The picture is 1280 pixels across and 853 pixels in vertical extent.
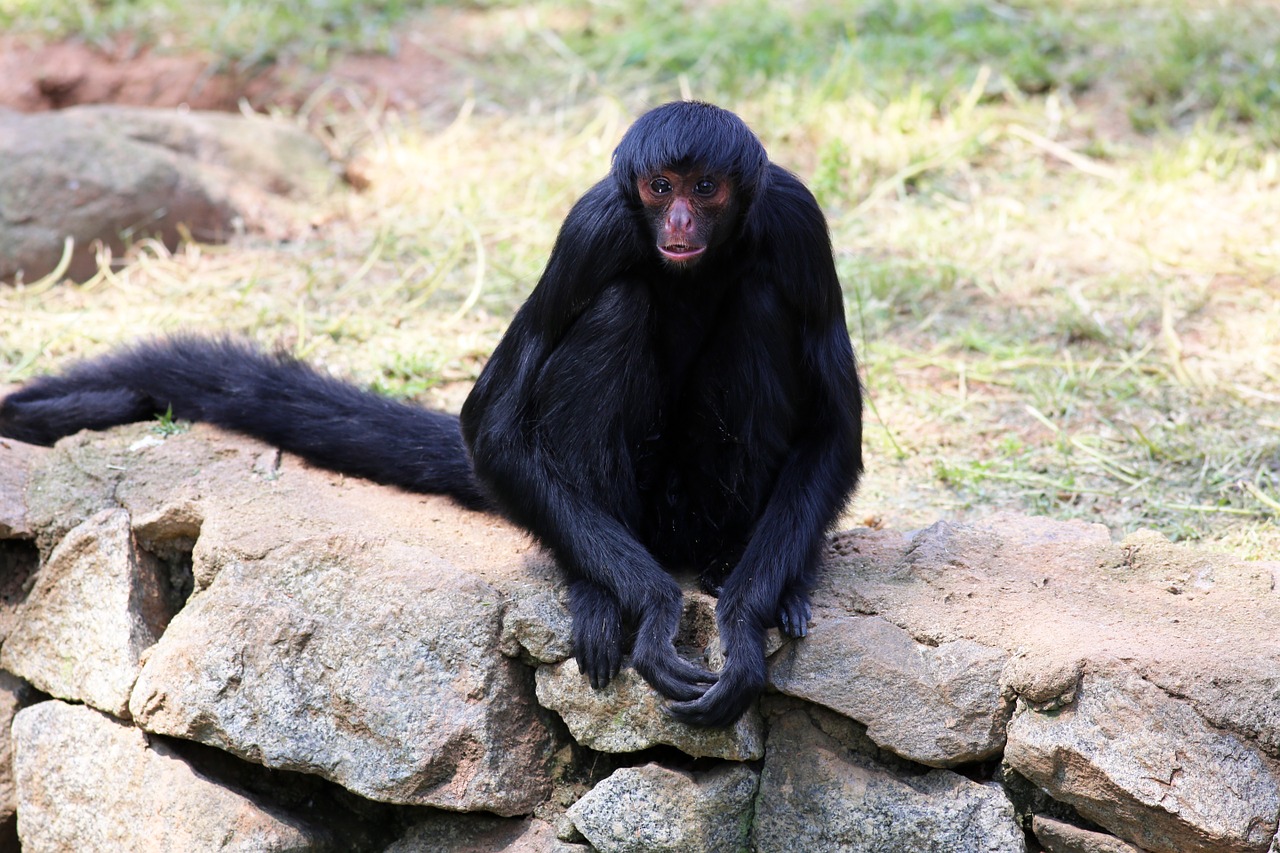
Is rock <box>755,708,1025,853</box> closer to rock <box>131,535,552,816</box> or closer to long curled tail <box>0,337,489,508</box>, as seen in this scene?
rock <box>131,535,552,816</box>

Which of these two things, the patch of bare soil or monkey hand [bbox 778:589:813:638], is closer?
monkey hand [bbox 778:589:813:638]

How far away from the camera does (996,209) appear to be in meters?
7.43

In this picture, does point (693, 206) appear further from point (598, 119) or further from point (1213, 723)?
point (598, 119)

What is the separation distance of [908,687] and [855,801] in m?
0.38

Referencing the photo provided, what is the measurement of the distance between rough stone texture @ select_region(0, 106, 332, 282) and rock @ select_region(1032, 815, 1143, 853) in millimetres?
5771

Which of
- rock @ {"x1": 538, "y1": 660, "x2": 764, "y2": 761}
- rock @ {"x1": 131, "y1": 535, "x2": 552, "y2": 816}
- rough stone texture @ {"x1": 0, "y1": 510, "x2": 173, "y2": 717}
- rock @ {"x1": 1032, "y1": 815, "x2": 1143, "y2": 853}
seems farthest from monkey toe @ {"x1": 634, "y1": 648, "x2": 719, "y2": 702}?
rough stone texture @ {"x1": 0, "y1": 510, "x2": 173, "y2": 717}

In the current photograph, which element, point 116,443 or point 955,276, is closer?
point 116,443

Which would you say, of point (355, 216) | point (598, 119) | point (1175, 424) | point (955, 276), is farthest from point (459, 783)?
point (598, 119)

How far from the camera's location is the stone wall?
3.59 metres

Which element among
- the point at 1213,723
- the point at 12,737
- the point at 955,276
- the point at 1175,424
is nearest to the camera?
the point at 1213,723

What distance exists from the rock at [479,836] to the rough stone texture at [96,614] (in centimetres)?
116

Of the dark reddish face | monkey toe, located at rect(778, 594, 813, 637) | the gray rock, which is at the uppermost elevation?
the dark reddish face

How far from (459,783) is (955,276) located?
4.12 m

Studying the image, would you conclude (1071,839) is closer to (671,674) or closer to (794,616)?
(794,616)
